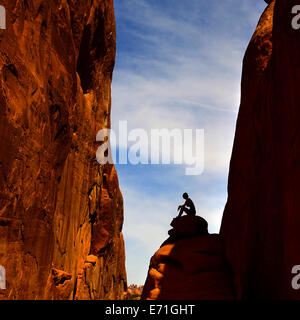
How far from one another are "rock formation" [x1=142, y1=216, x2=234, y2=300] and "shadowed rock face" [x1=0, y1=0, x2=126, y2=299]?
526 cm

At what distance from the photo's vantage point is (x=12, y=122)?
33.3 feet

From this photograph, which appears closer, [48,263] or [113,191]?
[48,263]

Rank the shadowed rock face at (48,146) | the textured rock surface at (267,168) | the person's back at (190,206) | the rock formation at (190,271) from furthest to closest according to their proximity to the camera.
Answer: the person's back at (190,206)
the rock formation at (190,271)
the textured rock surface at (267,168)
the shadowed rock face at (48,146)

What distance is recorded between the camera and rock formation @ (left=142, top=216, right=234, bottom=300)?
1720cm

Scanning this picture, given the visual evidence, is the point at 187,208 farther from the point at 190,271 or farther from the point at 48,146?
the point at 48,146

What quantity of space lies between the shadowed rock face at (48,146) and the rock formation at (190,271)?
526 cm

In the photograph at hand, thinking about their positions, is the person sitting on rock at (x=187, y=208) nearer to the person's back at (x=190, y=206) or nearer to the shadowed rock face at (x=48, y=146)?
the person's back at (x=190, y=206)

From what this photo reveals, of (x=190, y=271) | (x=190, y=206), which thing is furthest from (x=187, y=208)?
(x=190, y=271)

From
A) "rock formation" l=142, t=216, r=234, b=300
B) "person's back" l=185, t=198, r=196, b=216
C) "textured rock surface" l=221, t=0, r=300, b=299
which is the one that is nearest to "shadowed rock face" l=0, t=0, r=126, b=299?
"rock formation" l=142, t=216, r=234, b=300

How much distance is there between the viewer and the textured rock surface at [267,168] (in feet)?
34.9

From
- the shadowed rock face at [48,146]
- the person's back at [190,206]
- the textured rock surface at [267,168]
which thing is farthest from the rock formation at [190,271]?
the shadowed rock face at [48,146]

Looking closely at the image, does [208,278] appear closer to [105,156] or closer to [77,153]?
[77,153]

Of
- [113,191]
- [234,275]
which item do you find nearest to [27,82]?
[234,275]

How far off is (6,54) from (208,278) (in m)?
14.9
